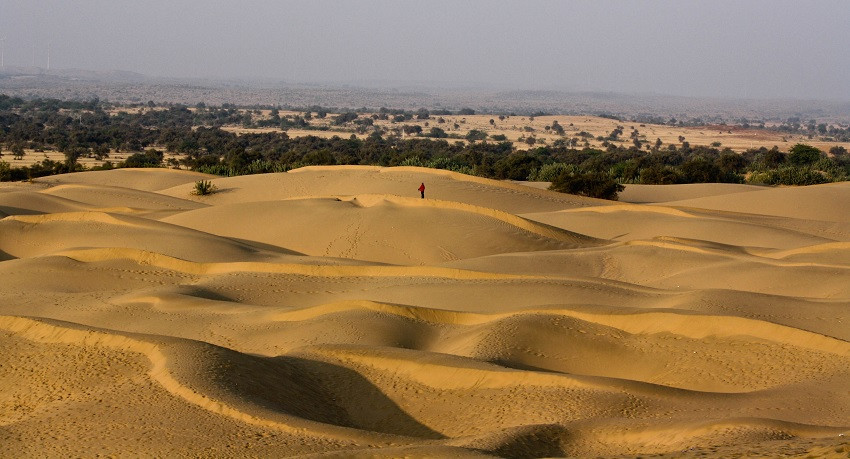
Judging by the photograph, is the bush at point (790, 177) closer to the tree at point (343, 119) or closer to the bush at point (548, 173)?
the bush at point (548, 173)

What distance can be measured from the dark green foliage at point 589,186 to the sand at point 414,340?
1082 cm

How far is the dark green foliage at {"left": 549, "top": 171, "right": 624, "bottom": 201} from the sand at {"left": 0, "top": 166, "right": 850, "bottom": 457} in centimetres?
1082

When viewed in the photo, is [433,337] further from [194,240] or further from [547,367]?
[194,240]

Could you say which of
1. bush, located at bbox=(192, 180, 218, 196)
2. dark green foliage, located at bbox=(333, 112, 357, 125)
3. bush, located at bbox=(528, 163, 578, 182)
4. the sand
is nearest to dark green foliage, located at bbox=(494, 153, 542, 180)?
bush, located at bbox=(528, 163, 578, 182)

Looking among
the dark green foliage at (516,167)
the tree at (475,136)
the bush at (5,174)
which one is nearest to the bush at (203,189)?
the bush at (5,174)

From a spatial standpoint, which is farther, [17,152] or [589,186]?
[17,152]

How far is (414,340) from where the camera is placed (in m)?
13.5

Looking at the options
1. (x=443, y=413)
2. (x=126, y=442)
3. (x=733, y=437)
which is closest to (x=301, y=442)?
(x=126, y=442)

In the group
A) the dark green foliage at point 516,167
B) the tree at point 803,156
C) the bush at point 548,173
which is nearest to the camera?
the bush at point 548,173

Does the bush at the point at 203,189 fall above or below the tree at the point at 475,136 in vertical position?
above

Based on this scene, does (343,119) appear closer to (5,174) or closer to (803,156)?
(803,156)

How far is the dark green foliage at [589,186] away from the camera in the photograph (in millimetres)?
37094

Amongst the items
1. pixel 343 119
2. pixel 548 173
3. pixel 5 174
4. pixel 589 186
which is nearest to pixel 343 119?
pixel 343 119

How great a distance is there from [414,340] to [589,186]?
983 inches
